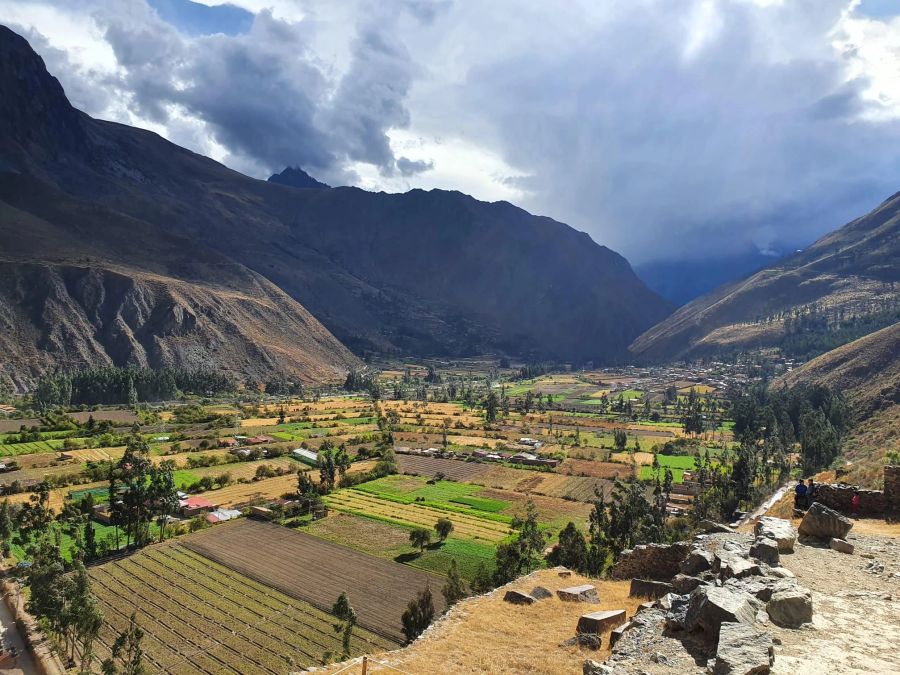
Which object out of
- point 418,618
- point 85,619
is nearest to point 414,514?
point 418,618

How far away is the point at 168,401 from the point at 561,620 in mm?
158029

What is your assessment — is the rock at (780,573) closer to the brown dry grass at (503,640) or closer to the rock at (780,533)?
the rock at (780,533)

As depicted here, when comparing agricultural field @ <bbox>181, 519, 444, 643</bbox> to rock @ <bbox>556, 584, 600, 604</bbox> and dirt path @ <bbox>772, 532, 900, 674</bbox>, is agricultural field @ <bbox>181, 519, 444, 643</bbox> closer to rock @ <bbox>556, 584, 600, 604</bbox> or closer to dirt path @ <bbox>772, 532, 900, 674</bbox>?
rock @ <bbox>556, 584, 600, 604</bbox>

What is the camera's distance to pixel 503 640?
64.7 feet

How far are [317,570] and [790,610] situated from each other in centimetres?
4941

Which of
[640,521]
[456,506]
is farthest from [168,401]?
[640,521]

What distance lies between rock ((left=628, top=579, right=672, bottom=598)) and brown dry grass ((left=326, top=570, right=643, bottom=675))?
52 centimetres

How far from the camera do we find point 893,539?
20.5m

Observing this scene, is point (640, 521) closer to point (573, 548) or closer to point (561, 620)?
point (573, 548)

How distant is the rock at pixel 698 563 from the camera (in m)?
18.4

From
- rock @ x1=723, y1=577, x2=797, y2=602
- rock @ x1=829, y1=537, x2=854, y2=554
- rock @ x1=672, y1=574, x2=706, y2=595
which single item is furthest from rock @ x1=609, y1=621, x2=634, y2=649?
rock @ x1=829, y1=537, x2=854, y2=554

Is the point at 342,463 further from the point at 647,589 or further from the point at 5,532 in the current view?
the point at 647,589

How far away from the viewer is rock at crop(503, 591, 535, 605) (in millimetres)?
23514

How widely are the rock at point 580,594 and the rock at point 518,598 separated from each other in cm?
133
